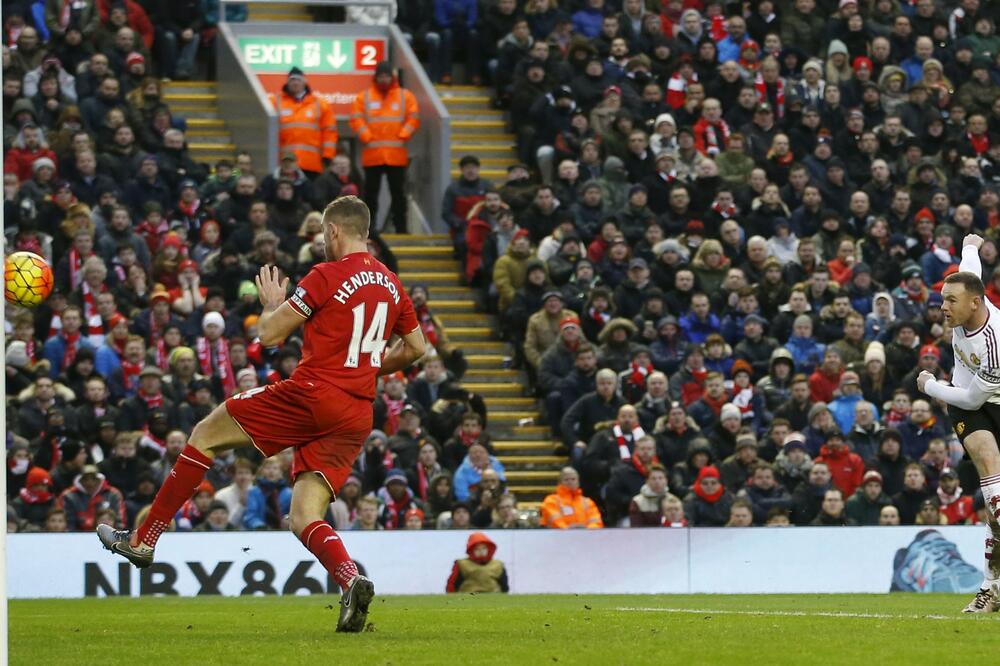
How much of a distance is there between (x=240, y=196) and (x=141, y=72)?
275cm

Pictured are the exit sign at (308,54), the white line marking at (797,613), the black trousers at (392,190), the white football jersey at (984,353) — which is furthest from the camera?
the exit sign at (308,54)

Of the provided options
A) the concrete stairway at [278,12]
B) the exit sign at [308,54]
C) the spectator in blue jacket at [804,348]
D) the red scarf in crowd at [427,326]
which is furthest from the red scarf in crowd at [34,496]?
the concrete stairway at [278,12]

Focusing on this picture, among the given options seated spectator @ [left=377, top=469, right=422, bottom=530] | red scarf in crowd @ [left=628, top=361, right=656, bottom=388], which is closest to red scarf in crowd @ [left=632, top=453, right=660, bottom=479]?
red scarf in crowd @ [left=628, top=361, right=656, bottom=388]

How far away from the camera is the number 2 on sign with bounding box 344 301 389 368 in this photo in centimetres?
1042

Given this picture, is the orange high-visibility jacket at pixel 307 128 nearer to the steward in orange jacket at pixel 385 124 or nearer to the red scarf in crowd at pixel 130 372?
the steward in orange jacket at pixel 385 124

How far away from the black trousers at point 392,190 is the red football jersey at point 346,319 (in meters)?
15.3

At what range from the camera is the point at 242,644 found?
976 cm

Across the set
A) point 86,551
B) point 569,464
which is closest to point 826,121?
point 569,464

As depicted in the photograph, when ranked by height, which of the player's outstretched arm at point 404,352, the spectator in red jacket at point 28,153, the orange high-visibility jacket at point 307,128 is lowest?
the orange high-visibility jacket at point 307,128

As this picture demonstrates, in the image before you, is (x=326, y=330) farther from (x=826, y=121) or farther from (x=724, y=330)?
(x=826, y=121)

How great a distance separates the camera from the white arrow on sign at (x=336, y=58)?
28.0 m

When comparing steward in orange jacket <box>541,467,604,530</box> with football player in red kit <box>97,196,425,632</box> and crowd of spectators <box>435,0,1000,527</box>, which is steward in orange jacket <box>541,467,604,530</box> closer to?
crowd of spectators <box>435,0,1000,527</box>

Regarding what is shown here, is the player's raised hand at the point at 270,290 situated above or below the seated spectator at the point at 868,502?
above

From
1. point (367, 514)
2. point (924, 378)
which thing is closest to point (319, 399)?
point (924, 378)
